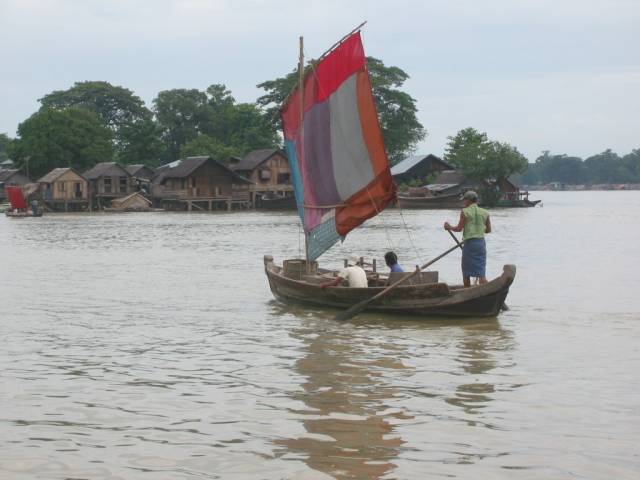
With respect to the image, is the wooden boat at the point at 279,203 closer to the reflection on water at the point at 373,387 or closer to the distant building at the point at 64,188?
the distant building at the point at 64,188

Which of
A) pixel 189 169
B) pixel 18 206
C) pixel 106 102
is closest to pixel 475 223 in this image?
pixel 18 206

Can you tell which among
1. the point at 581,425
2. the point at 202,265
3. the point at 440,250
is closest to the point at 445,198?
the point at 440,250

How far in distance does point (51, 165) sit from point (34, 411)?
86434mm

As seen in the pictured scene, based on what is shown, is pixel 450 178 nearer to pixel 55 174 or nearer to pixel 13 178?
pixel 55 174

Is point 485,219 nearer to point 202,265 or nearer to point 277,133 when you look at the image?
point 202,265

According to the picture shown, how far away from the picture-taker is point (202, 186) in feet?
274

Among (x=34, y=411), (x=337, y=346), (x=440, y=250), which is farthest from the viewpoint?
(x=440, y=250)

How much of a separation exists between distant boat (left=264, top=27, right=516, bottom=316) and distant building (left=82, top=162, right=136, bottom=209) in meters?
67.9

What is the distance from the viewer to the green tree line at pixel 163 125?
296ft

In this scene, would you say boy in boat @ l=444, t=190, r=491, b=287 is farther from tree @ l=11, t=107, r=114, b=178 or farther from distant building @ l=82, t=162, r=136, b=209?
tree @ l=11, t=107, r=114, b=178

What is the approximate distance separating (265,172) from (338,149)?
2736 inches

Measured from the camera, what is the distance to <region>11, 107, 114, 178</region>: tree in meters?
88.9

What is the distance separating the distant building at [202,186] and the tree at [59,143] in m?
9.99

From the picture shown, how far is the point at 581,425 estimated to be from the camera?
8.12 metres
